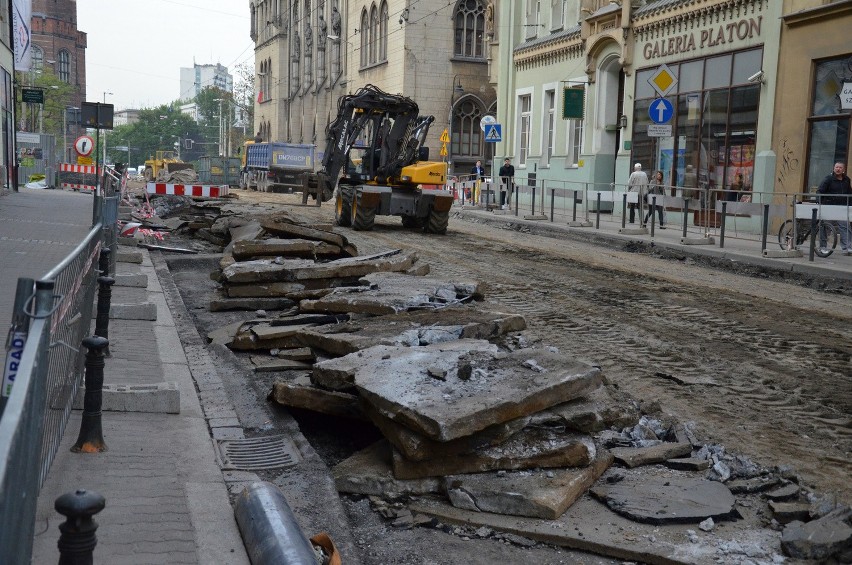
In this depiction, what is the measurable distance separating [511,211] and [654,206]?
1123 cm

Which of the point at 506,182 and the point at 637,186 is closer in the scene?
the point at 637,186

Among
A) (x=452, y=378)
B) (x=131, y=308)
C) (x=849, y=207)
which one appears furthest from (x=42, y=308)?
(x=849, y=207)

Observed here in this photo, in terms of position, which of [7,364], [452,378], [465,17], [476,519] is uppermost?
[465,17]

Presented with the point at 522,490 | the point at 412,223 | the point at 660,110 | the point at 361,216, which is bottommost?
the point at 522,490

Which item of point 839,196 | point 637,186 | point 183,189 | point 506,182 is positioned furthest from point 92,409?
point 506,182

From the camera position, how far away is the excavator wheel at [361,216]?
22047mm

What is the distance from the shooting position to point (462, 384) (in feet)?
18.2

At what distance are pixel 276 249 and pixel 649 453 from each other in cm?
755

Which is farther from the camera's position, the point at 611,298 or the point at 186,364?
the point at 611,298

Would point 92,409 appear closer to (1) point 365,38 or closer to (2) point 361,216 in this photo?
(2) point 361,216

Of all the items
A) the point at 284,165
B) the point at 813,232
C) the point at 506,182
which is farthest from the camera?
the point at 284,165

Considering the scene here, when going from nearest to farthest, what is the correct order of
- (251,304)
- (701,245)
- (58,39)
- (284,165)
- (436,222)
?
(251,304)
(701,245)
(436,222)
(284,165)
(58,39)

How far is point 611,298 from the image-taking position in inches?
472

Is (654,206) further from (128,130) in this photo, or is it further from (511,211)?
(128,130)
